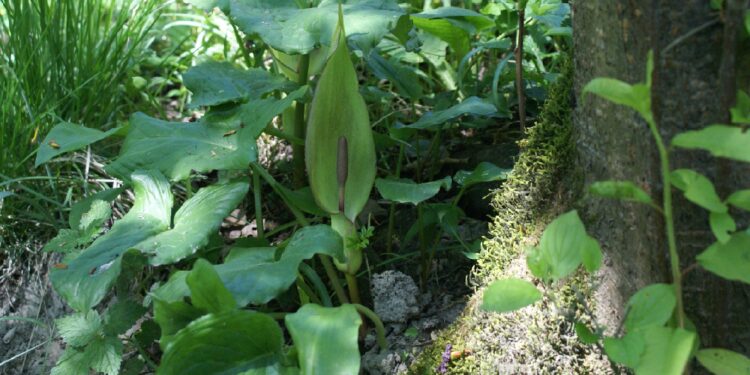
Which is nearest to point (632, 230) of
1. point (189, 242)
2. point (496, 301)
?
point (496, 301)

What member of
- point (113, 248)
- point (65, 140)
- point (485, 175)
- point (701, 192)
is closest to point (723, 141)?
point (701, 192)

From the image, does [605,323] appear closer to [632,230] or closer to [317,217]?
[632,230]

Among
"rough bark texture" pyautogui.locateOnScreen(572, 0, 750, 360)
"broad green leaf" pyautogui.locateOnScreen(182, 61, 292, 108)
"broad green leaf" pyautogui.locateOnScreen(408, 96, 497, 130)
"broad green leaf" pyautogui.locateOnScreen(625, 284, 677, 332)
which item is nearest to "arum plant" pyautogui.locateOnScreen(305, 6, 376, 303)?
"broad green leaf" pyautogui.locateOnScreen(408, 96, 497, 130)

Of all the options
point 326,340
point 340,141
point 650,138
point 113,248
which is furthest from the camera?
point 340,141

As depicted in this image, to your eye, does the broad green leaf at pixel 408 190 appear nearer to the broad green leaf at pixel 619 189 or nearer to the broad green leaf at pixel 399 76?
the broad green leaf at pixel 399 76

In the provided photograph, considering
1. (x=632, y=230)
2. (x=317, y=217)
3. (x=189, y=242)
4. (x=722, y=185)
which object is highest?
(x=722, y=185)

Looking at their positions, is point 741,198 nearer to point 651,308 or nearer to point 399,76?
point 651,308

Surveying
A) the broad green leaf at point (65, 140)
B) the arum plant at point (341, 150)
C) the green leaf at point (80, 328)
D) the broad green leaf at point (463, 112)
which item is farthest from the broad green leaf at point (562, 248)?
the broad green leaf at point (65, 140)
